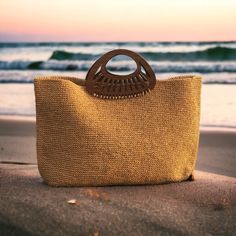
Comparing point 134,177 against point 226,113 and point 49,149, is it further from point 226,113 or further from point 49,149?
point 226,113

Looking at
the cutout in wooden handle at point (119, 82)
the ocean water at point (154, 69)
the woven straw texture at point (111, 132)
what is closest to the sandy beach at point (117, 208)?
the woven straw texture at point (111, 132)

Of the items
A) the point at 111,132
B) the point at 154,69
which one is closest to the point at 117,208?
the point at 111,132

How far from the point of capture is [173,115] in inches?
86.7

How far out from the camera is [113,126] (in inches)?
84.7

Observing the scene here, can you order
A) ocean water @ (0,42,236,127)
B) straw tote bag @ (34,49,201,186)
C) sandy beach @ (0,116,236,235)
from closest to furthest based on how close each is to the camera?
1. sandy beach @ (0,116,236,235)
2. straw tote bag @ (34,49,201,186)
3. ocean water @ (0,42,236,127)

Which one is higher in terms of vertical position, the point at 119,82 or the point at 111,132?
the point at 119,82

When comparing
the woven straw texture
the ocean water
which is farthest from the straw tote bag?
Answer: the ocean water

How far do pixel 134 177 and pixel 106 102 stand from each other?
1.04 ft

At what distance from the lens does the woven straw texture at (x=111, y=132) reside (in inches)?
83.7

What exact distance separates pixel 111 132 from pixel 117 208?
333mm

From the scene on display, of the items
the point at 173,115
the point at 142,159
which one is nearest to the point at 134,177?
the point at 142,159

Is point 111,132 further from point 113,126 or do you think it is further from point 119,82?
point 119,82

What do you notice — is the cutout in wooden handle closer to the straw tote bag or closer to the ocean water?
the straw tote bag

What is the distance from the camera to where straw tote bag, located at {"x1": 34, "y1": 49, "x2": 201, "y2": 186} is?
213cm
